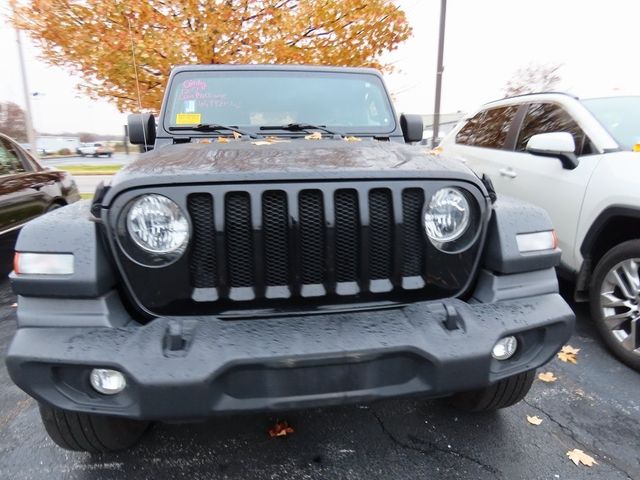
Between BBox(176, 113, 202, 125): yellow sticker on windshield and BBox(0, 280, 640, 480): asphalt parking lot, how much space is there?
1.85m

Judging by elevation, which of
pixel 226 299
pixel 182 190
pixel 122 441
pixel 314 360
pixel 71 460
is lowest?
pixel 71 460

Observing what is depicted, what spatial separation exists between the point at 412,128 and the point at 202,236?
2.02m

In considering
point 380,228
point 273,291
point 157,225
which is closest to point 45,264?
point 157,225

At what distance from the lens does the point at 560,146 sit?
3.20 m

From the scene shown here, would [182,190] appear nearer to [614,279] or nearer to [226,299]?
[226,299]

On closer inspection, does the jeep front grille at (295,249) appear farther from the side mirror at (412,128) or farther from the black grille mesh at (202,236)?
the side mirror at (412,128)

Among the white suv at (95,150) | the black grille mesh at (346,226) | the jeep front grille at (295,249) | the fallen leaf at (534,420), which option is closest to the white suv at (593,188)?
the fallen leaf at (534,420)

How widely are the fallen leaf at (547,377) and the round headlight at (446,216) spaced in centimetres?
163

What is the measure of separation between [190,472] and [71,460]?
61 centimetres

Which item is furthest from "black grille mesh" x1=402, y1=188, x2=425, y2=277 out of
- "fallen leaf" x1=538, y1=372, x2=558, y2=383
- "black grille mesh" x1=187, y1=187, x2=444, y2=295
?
"fallen leaf" x1=538, y1=372, x2=558, y2=383

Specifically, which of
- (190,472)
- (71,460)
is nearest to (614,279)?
(190,472)

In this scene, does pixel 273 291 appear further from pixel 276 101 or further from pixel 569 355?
pixel 569 355

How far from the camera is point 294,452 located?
2.16 m

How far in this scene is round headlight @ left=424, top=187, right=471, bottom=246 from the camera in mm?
1785
